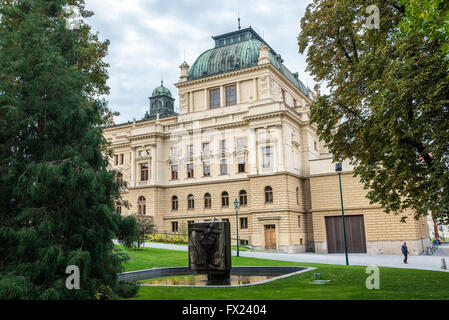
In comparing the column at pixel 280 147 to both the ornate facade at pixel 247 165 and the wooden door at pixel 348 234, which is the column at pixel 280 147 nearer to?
the ornate facade at pixel 247 165

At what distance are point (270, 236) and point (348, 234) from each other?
8.51 metres

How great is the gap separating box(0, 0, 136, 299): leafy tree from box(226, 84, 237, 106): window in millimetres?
38743

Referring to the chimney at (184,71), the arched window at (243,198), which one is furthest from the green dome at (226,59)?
the arched window at (243,198)

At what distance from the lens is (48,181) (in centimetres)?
1012

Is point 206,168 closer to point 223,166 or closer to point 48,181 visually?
point 223,166

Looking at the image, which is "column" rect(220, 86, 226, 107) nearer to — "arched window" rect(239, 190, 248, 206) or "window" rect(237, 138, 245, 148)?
"window" rect(237, 138, 245, 148)

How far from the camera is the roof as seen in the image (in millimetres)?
51406

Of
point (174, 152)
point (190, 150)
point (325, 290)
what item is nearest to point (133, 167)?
point (174, 152)

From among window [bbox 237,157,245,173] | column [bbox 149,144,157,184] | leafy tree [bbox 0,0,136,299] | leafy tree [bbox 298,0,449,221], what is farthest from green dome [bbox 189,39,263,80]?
leafy tree [bbox 0,0,136,299]

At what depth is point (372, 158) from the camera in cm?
1658

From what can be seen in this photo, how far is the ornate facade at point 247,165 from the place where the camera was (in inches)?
1641

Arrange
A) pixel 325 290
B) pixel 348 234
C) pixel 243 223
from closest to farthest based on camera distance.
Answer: pixel 325 290 < pixel 348 234 < pixel 243 223

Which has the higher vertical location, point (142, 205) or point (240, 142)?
point (240, 142)
